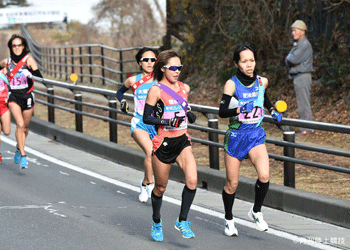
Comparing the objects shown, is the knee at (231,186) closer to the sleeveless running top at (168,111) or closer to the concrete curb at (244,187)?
the sleeveless running top at (168,111)

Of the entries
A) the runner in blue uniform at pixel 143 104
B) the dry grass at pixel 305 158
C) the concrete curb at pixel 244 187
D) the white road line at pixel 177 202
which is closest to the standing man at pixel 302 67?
the dry grass at pixel 305 158

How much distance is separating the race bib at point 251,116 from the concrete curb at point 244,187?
1345 mm

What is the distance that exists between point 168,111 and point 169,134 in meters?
0.23

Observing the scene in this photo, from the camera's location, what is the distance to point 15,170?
11.2m

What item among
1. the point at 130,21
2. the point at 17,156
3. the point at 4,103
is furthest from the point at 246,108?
the point at 130,21

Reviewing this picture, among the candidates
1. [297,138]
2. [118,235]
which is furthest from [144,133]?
[297,138]

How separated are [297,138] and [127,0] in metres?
23.6

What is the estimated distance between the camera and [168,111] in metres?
7.01

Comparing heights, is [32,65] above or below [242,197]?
above

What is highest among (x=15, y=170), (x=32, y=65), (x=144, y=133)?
(x=32, y=65)

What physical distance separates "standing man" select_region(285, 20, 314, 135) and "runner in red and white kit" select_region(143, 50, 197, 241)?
6368 mm

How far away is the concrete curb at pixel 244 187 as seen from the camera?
7836 millimetres

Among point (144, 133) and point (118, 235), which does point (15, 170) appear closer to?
point (144, 133)

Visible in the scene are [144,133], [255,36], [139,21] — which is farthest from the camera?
[139,21]
